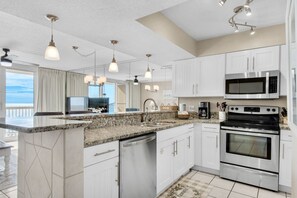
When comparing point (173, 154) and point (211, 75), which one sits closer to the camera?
point (173, 154)

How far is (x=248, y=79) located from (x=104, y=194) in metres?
2.82

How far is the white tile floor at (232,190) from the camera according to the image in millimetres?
2359

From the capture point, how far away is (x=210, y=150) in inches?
119

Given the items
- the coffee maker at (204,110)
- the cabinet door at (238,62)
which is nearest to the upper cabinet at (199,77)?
the cabinet door at (238,62)

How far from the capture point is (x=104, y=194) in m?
1.53

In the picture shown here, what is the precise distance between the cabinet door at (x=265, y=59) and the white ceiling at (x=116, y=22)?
431mm

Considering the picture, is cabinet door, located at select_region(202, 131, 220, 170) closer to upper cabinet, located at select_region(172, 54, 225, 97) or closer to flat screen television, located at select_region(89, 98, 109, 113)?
upper cabinet, located at select_region(172, 54, 225, 97)

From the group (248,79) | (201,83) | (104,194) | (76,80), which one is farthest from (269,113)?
(76,80)

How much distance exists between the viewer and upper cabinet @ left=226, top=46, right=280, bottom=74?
278 centimetres

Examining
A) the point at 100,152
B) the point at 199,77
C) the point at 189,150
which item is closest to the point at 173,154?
the point at 189,150

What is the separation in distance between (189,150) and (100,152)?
195 cm

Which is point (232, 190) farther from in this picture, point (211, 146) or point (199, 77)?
point (199, 77)

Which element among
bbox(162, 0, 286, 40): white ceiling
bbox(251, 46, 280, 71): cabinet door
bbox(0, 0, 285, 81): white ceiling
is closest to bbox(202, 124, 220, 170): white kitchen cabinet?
bbox(251, 46, 280, 71): cabinet door

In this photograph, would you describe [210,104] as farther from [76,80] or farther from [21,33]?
[76,80]
